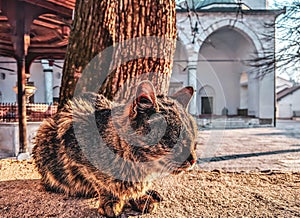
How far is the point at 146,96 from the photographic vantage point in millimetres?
930

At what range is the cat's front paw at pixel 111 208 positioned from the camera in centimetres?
111

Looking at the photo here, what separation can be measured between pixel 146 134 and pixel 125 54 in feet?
2.75

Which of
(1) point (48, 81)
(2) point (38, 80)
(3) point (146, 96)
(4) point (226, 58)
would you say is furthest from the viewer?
(4) point (226, 58)

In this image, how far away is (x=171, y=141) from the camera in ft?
3.19

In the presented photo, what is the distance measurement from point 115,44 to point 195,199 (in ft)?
3.41

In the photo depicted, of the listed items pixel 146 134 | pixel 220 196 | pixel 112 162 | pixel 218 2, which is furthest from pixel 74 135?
pixel 218 2

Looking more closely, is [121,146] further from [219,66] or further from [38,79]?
[219,66]

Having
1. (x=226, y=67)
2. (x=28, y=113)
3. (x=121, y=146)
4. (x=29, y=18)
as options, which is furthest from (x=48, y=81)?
(x=121, y=146)

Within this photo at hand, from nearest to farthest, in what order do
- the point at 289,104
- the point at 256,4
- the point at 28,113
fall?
the point at 28,113 → the point at 256,4 → the point at 289,104

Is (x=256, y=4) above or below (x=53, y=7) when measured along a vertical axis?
above

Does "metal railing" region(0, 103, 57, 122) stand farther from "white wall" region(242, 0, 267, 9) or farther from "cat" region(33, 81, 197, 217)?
"white wall" region(242, 0, 267, 9)

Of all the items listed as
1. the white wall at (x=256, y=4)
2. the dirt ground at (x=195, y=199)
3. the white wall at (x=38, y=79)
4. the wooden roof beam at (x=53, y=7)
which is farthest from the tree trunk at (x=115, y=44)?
the white wall at (x=256, y=4)

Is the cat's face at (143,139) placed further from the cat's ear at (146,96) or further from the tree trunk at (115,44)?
the tree trunk at (115,44)

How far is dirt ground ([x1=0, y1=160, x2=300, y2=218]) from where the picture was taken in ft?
3.94
